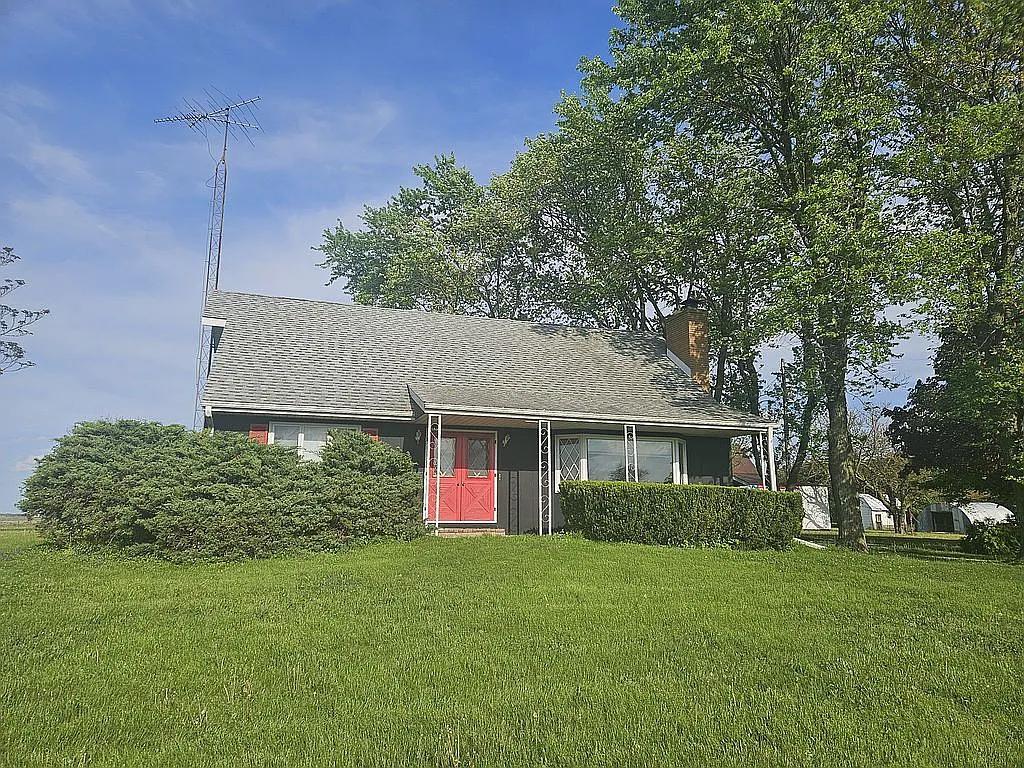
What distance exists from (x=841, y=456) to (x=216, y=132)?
19.3 m

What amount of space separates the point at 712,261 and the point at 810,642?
52.0 feet

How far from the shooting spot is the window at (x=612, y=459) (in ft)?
55.1

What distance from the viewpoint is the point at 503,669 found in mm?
5500

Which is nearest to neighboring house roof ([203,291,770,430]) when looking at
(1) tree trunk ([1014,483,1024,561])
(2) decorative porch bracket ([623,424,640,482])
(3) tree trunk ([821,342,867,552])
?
(2) decorative porch bracket ([623,424,640,482])

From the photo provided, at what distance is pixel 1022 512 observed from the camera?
53.8 feet

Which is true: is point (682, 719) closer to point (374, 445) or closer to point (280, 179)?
point (374, 445)

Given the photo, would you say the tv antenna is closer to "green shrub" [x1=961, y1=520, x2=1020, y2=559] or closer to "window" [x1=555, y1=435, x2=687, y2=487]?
"window" [x1=555, y1=435, x2=687, y2=487]

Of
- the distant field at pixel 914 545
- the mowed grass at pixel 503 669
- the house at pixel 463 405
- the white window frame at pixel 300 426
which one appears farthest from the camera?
the distant field at pixel 914 545

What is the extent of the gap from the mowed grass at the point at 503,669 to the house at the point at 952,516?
96.9 feet

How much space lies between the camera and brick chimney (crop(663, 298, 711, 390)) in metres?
21.0

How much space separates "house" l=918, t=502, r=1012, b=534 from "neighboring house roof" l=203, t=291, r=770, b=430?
75.0ft

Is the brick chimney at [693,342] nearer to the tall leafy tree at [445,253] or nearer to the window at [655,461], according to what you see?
the window at [655,461]

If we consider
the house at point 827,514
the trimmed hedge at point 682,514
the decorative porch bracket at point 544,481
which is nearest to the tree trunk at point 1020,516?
the trimmed hedge at point 682,514

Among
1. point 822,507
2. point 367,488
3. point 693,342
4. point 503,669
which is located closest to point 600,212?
point 693,342
